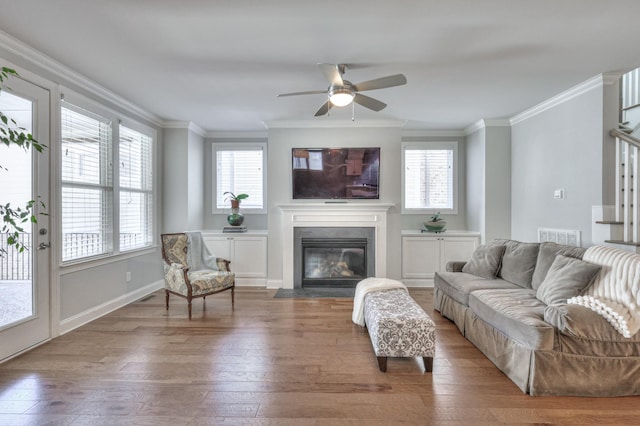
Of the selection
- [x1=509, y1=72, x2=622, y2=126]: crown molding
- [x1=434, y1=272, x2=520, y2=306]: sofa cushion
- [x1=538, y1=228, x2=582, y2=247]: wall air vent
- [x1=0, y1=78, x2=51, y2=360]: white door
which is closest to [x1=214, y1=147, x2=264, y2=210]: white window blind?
[x1=0, y1=78, x2=51, y2=360]: white door

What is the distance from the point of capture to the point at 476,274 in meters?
3.78

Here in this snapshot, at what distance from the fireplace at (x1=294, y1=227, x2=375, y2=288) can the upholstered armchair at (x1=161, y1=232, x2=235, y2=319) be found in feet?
3.97

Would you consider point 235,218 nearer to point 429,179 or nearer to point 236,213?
point 236,213

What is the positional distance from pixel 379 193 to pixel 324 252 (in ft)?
4.18

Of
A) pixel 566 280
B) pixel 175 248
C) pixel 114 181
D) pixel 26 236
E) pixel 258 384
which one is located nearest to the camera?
pixel 258 384

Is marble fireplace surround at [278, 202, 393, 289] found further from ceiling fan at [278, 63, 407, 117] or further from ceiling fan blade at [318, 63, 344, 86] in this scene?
ceiling fan blade at [318, 63, 344, 86]

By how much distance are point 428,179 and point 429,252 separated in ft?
4.37

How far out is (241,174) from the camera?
574 centimetres

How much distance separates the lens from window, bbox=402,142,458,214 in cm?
564

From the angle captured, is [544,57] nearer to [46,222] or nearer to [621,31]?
[621,31]

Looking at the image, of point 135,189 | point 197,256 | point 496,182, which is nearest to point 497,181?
point 496,182

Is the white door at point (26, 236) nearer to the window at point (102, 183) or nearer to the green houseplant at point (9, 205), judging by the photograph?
the green houseplant at point (9, 205)

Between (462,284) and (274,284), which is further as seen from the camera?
(274,284)

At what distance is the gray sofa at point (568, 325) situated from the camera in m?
2.16
